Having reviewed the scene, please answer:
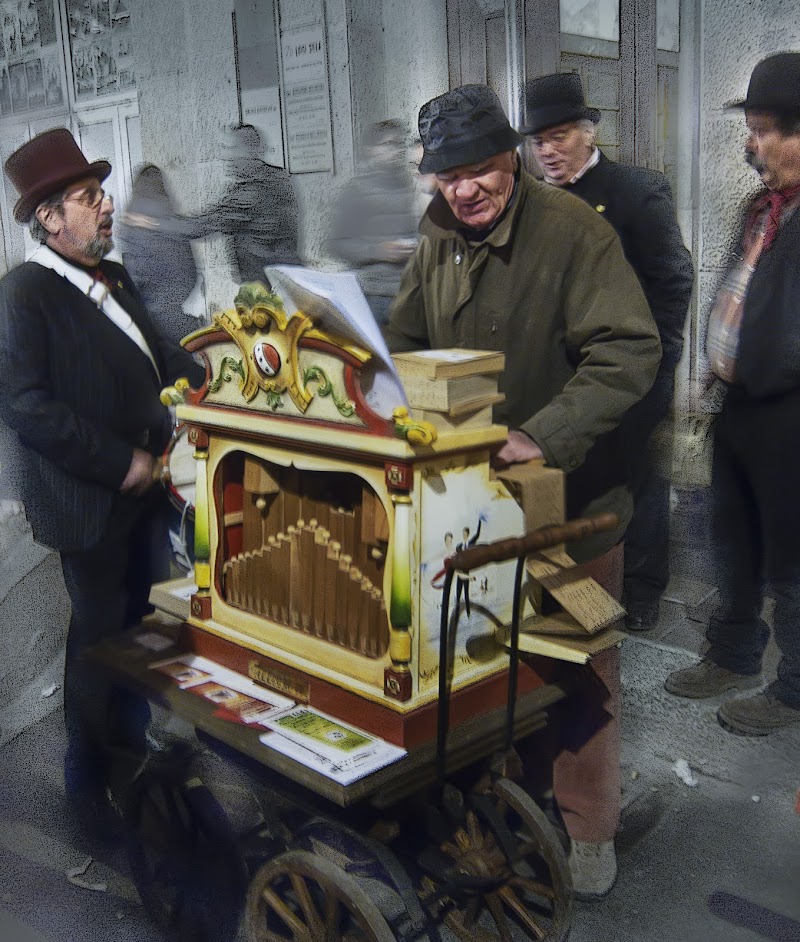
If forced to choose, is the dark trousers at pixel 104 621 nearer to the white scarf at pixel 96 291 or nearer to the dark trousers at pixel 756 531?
the white scarf at pixel 96 291

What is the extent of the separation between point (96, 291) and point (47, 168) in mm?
303

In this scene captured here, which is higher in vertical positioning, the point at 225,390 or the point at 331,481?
the point at 225,390

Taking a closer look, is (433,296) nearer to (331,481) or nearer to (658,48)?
(331,481)

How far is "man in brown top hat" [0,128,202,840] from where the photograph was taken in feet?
7.48

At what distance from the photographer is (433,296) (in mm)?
2004

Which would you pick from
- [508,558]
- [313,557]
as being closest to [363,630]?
[313,557]

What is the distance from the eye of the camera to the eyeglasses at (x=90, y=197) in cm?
232

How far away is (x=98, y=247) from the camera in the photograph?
2.32 metres

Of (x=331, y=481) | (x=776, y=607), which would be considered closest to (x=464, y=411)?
(x=331, y=481)

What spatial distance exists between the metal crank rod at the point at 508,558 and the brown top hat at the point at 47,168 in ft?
4.22

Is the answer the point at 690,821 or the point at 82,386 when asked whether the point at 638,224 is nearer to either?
the point at 690,821

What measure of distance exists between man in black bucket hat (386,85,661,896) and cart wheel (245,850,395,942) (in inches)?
24.4

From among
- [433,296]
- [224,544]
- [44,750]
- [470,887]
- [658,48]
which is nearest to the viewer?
[658,48]

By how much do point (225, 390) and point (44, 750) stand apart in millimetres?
1378
